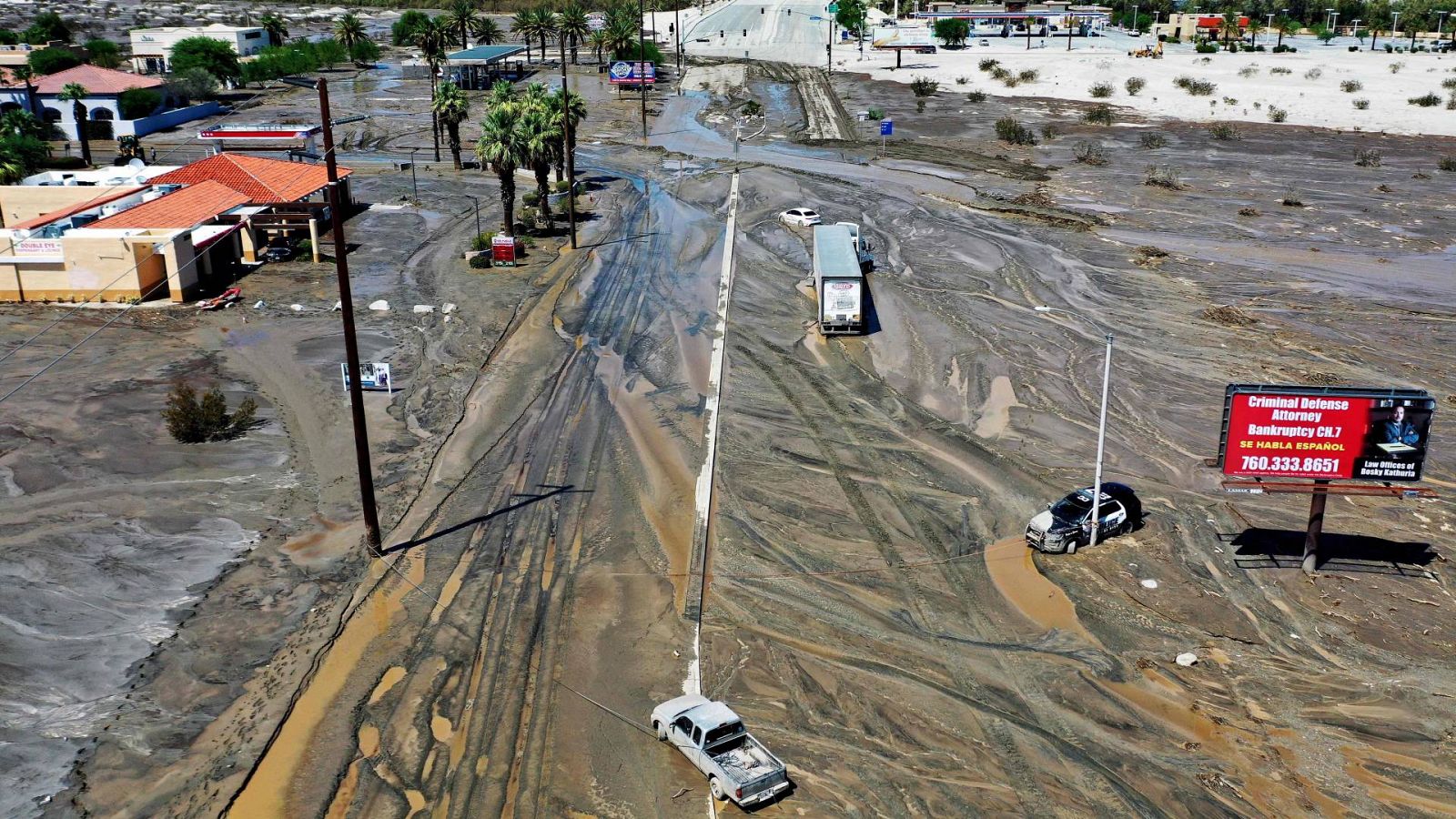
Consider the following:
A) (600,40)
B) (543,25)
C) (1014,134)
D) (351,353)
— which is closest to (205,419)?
(351,353)

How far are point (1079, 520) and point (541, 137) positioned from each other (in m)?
42.3

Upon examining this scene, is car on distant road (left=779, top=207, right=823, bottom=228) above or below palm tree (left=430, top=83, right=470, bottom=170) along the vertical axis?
below

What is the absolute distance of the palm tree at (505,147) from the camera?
60.9 metres

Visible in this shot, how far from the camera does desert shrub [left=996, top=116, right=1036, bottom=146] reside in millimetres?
99625

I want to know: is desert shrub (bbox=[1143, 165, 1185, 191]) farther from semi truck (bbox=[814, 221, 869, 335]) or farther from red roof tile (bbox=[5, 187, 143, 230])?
red roof tile (bbox=[5, 187, 143, 230])

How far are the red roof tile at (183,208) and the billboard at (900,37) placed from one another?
111 metres

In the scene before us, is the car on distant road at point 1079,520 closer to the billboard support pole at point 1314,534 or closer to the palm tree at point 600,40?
the billboard support pole at point 1314,534

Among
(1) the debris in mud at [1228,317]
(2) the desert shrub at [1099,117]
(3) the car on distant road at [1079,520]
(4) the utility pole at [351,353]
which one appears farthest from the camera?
(2) the desert shrub at [1099,117]

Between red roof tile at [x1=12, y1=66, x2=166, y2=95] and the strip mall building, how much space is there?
110ft

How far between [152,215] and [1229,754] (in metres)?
55.7

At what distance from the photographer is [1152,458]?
37.2 metres

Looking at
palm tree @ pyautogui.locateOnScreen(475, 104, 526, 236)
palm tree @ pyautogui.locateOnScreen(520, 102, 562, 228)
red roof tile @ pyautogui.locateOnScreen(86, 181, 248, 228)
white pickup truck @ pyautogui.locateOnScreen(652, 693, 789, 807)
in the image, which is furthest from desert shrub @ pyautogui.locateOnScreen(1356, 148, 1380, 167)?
white pickup truck @ pyautogui.locateOnScreen(652, 693, 789, 807)

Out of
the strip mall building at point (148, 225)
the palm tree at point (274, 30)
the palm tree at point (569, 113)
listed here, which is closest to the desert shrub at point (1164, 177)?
the palm tree at point (569, 113)

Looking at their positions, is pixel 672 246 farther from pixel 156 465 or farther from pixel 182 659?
pixel 182 659
